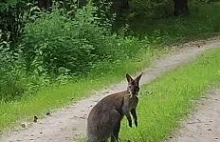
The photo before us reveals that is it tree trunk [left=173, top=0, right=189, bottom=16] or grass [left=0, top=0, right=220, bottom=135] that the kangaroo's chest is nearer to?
grass [left=0, top=0, right=220, bottom=135]

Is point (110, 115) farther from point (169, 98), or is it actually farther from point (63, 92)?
point (63, 92)

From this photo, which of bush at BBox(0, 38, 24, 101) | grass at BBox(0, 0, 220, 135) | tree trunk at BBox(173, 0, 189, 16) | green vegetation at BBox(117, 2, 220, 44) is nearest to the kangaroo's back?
grass at BBox(0, 0, 220, 135)

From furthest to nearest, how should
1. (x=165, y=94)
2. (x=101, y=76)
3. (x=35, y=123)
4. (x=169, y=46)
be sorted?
(x=169, y=46), (x=101, y=76), (x=165, y=94), (x=35, y=123)

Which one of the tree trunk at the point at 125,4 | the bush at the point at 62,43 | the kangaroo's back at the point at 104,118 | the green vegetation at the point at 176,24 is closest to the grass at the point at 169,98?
the kangaroo's back at the point at 104,118

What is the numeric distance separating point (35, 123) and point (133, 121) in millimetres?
2477

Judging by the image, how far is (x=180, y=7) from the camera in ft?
105

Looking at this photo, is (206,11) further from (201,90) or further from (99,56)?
(201,90)

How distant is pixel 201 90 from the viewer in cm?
1334

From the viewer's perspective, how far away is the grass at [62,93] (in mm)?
12242

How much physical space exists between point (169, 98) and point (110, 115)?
4079mm

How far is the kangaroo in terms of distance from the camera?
27.1 ft

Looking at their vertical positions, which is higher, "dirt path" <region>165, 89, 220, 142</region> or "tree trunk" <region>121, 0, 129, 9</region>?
"tree trunk" <region>121, 0, 129, 9</region>

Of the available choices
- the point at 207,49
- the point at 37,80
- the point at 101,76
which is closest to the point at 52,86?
the point at 37,80

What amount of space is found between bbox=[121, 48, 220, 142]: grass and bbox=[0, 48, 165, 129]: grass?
1366 mm
